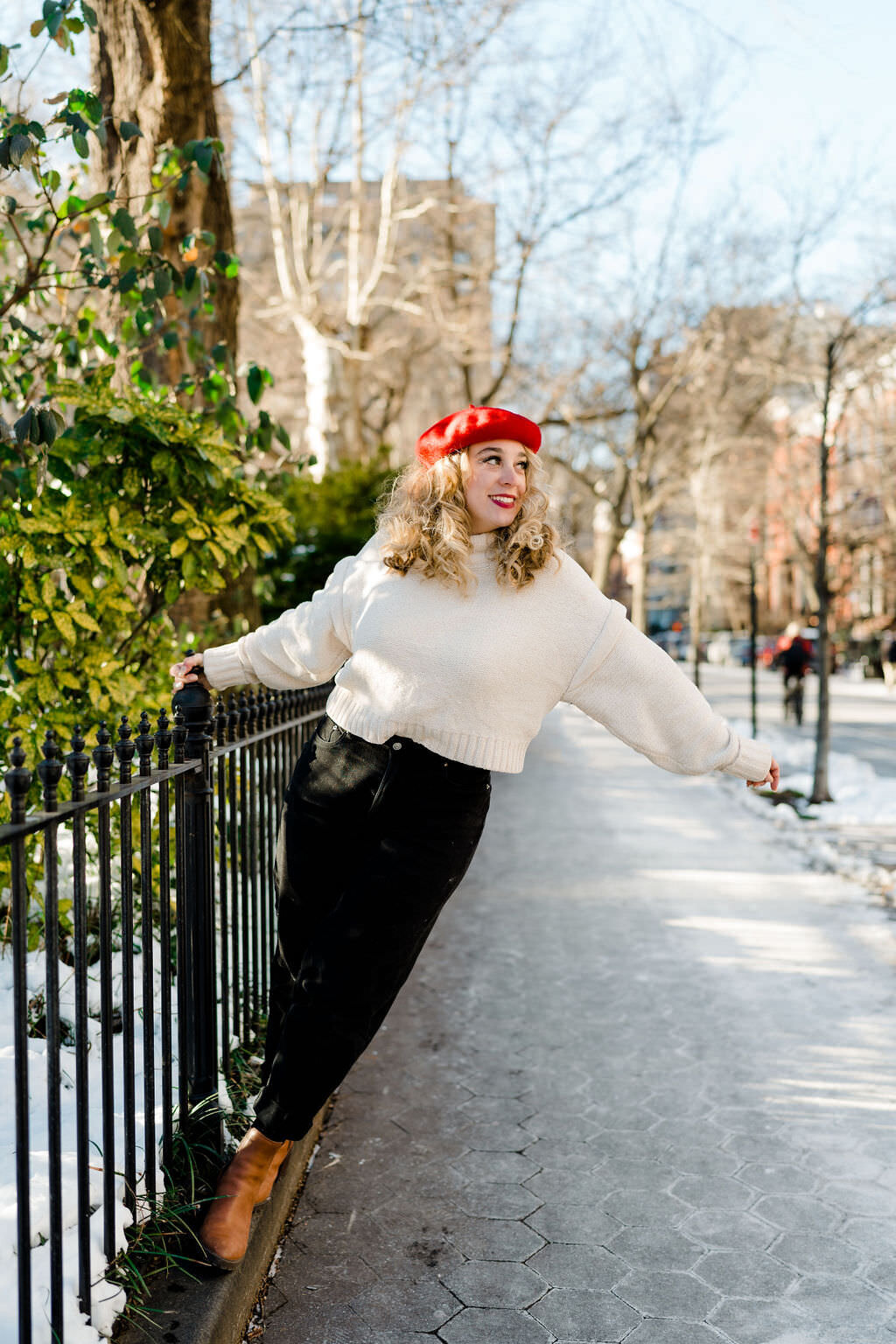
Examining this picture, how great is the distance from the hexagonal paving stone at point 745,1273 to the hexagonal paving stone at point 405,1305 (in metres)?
0.68

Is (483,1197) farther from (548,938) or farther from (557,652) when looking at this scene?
(548,938)

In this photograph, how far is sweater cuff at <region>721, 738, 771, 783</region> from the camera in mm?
3082

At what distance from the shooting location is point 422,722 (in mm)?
2773

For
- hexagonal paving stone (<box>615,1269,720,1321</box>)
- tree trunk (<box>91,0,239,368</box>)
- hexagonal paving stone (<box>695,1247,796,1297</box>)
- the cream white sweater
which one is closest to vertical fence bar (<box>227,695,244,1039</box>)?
the cream white sweater

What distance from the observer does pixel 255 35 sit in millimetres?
15164

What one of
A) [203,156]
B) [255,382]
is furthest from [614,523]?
[203,156]

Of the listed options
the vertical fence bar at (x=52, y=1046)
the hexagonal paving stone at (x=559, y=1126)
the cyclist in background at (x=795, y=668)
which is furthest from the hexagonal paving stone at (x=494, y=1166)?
the cyclist in background at (x=795, y=668)

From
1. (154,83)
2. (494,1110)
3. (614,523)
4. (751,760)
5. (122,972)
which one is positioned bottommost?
(494,1110)

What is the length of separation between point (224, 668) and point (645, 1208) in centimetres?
197

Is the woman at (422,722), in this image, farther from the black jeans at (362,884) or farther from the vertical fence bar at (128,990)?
the vertical fence bar at (128,990)

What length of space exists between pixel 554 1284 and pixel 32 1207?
1.31m

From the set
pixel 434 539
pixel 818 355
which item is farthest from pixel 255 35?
pixel 434 539

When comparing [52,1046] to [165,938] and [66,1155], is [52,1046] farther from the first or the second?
[66,1155]

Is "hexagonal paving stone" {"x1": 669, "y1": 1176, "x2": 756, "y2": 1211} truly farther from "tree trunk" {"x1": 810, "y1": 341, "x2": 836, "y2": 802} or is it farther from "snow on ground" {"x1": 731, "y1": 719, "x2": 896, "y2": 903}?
"tree trunk" {"x1": 810, "y1": 341, "x2": 836, "y2": 802}
